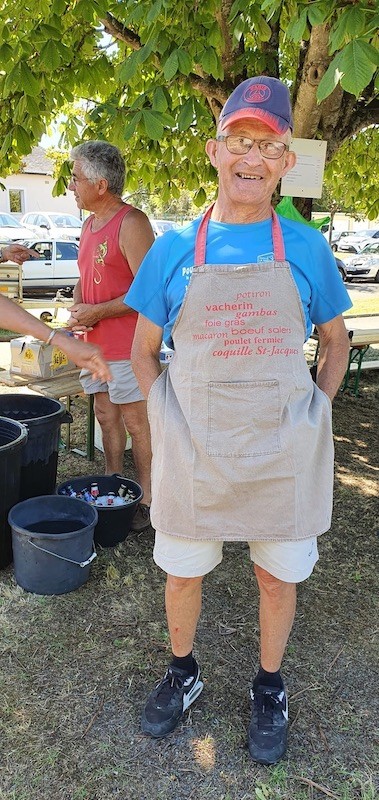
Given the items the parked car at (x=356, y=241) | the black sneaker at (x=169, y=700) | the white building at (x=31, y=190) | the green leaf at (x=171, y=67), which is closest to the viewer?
the black sneaker at (x=169, y=700)

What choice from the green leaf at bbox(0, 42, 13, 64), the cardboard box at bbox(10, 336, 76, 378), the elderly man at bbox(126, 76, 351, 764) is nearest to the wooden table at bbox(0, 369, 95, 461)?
the cardboard box at bbox(10, 336, 76, 378)

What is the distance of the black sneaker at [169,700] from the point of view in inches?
85.7

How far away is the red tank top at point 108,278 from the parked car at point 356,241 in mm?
24197

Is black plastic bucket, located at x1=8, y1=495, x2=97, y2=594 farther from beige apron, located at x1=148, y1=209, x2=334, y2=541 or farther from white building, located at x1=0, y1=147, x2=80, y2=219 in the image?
white building, located at x1=0, y1=147, x2=80, y2=219

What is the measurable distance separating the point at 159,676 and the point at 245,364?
1.38 metres

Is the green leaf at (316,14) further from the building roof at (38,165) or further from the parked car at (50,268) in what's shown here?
the building roof at (38,165)

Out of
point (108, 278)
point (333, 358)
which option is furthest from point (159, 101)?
point (333, 358)

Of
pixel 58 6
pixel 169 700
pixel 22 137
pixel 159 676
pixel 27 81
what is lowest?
pixel 159 676

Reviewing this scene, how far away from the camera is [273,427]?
1769 mm

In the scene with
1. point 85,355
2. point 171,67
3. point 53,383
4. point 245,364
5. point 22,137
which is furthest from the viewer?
point 53,383

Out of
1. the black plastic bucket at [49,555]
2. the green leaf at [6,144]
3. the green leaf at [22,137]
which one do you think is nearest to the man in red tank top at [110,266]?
the black plastic bucket at [49,555]

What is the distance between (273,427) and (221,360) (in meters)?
0.23

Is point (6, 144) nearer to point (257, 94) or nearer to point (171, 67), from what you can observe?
point (171, 67)

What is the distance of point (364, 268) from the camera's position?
22953mm
